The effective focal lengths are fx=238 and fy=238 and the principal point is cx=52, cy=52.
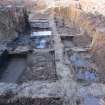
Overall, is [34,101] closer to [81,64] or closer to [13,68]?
[13,68]

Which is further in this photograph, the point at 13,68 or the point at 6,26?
the point at 6,26

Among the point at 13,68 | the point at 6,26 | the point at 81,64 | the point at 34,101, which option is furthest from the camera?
the point at 6,26

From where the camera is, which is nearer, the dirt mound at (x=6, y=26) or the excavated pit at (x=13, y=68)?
the excavated pit at (x=13, y=68)

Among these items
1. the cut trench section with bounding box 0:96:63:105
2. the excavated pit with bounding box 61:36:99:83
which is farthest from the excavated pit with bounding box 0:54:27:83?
the excavated pit with bounding box 61:36:99:83

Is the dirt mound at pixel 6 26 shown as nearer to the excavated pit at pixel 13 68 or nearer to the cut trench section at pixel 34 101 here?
the excavated pit at pixel 13 68

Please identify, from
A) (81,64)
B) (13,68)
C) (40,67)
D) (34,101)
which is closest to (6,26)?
(13,68)

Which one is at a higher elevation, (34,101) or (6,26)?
(6,26)

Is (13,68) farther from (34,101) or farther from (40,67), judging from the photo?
(34,101)

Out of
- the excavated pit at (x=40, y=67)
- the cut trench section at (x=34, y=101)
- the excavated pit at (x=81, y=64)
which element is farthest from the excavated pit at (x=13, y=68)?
the excavated pit at (x=81, y=64)

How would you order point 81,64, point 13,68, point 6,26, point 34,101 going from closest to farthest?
1. point 34,101
2. point 13,68
3. point 81,64
4. point 6,26

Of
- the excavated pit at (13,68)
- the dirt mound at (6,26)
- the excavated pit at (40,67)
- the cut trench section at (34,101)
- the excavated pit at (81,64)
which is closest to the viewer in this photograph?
the cut trench section at (34,101)

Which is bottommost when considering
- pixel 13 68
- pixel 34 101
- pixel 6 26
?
pixel 13 68

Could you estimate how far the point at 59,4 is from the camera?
25.0 meters

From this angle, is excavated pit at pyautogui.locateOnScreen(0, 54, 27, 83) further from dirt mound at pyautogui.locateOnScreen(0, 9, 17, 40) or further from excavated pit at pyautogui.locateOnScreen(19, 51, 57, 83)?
dirt mound at pyautogui.locateOnScreen(0, 9, 17, 40)
